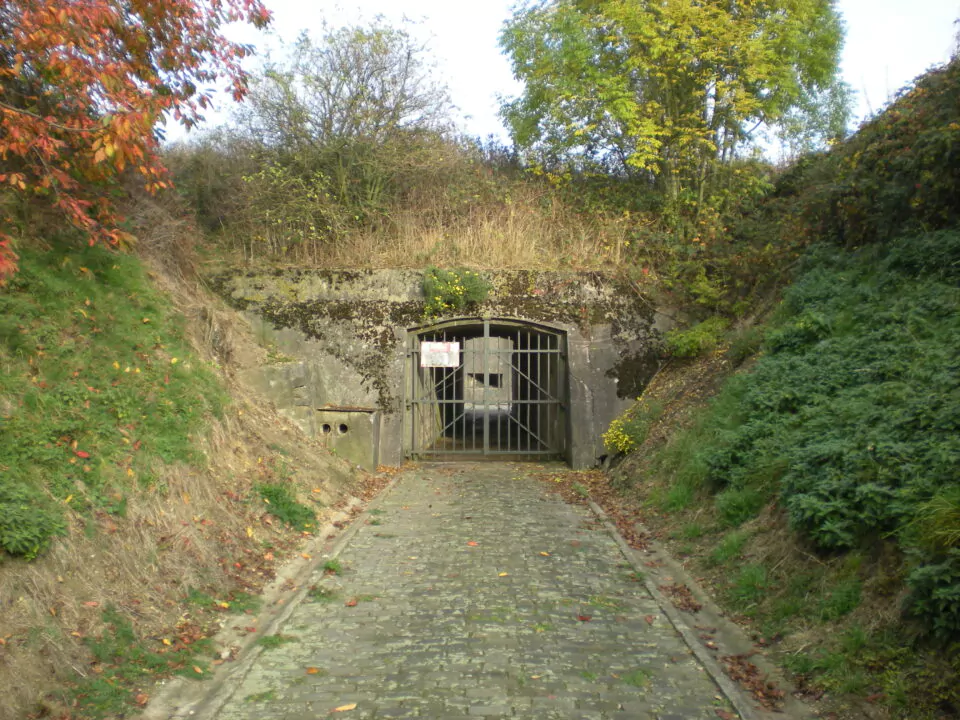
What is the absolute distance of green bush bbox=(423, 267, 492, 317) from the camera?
12.6 meters

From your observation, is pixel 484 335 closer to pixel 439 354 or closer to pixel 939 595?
pixel 439 354

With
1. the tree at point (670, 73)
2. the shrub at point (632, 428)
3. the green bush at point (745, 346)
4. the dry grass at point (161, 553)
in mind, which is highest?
the tree at point (670, 73)

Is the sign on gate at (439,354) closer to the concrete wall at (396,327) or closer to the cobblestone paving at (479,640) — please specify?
the concrete wall at (396,327)

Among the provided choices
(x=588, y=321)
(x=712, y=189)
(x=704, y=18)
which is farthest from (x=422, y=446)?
(x=704, y=18)

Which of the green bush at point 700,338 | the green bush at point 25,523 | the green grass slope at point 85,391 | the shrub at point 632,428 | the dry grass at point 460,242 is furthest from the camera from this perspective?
the dry grass at point 460,242

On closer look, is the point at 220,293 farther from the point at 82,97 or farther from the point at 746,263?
the point at 746,263

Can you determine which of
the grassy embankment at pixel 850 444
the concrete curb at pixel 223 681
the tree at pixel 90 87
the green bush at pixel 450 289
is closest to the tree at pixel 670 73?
the grassy embankment at pixel 850 444

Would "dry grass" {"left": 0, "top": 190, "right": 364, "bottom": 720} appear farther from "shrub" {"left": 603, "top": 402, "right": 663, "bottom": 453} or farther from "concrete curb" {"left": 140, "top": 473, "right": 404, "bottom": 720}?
"shrub" {"left": 603, "top": 402, "right": 663, "bottom": 453}

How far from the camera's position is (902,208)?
335 inches

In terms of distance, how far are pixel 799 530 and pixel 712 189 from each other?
1094cm

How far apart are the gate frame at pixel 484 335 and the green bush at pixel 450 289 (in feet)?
1.05

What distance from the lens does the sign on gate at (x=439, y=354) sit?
13227 millimetres

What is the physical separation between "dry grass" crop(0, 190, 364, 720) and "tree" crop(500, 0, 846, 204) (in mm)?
8873

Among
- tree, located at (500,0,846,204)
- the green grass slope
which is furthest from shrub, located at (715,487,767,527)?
tree, located at (500,0,846,204)
